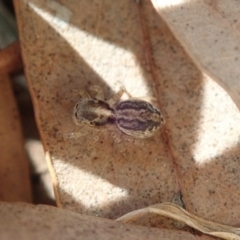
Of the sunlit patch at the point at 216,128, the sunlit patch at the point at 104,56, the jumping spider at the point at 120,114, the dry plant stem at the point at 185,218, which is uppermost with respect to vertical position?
the sunlit patch at the point at 104,56

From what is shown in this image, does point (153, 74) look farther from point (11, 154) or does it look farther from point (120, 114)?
point (11, 154)

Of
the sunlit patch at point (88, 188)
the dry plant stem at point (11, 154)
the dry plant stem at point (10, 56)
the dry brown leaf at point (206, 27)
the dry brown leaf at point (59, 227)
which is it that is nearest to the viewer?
the dry brown leaf at point (59, 227)

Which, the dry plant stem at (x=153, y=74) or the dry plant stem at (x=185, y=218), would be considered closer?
the dry plant stem at (x=185, y=218)

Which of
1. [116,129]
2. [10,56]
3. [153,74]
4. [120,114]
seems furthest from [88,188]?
[10,56]

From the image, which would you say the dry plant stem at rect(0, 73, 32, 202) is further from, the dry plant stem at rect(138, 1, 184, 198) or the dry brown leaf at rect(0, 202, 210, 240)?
the dry plant stem at rect(138, 1, 184, 198)

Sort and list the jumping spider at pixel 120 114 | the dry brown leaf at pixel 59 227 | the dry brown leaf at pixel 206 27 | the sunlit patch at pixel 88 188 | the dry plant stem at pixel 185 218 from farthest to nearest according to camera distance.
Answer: the jumping spider at pixel 120 114 → the sunlit patch at pixel 88 188 → the dry plant stem at pixel 185 218 → the dry brown leaf at pixel 206 27 → the dry brown leaf at pixel 59 227

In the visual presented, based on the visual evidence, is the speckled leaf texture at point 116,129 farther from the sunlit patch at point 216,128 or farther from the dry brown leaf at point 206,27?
the dry brown leaf at point 206,27

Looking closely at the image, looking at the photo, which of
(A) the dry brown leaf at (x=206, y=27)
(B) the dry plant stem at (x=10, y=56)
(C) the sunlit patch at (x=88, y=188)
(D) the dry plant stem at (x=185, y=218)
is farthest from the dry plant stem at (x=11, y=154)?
(A) the dry brown leaf at (x=206, y=27)
